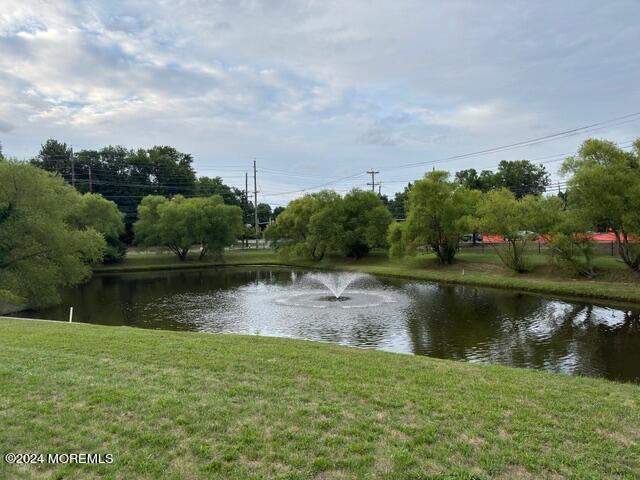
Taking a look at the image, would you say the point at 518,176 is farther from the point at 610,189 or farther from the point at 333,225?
the point at 610,189

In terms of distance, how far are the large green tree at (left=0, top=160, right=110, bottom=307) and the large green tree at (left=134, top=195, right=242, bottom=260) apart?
99.2ft

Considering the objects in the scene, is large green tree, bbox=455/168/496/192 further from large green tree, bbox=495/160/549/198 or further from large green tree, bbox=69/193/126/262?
large green tree, bbox=69/193/126/262

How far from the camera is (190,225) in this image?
59656 mm

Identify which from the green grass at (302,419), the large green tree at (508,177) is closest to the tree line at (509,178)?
the large green tree at (508,177)

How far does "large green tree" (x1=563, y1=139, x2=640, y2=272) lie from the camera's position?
91.6 ft

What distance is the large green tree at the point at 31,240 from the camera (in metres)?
26.2

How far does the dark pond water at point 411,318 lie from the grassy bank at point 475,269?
2.03 metres

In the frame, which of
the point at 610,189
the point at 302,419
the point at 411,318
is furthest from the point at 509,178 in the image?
the point at 302,419

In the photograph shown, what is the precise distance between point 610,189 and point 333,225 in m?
29.8

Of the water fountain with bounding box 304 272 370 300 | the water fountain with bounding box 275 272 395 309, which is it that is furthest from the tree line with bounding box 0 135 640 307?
the water fountain with bounding box 275 272 395 309

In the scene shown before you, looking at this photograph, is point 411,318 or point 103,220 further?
point 103,220

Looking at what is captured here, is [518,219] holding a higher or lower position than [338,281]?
higher

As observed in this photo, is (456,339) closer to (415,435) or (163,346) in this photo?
(163,346)

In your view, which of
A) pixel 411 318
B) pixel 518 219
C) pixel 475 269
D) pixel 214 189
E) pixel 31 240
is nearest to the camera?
pixel 411 318
